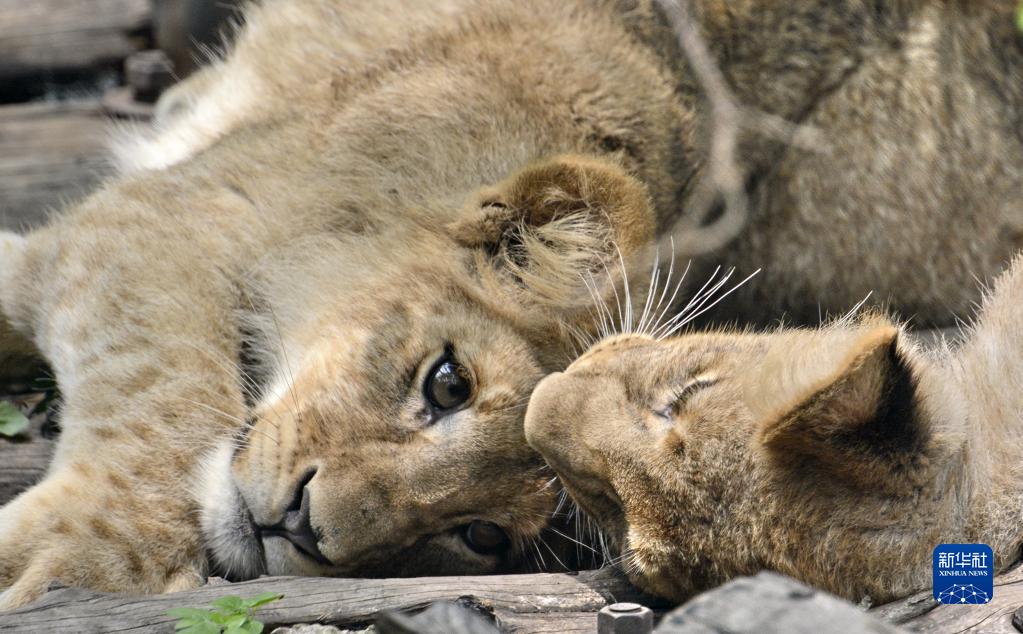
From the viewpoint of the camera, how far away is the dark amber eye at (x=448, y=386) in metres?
3.17

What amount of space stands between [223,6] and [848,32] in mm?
2721

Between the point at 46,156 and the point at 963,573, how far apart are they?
419cm

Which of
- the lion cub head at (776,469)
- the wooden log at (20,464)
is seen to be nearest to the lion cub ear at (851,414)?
the lion cub head at (776,469)

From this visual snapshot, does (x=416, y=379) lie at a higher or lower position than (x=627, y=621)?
lower

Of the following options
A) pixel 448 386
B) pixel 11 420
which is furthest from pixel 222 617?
pixel 11 420

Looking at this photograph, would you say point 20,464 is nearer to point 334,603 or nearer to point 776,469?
point 334,603

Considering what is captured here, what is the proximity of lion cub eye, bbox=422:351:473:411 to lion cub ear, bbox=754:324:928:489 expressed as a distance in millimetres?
879

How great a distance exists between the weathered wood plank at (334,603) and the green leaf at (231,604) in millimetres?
47

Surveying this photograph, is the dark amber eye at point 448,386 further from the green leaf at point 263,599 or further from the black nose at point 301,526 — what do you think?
the green leaf at point 263,599

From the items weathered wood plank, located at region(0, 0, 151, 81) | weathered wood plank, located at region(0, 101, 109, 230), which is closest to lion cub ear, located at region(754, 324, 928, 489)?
weathered wood plank, located at region(0, 101, 109, 230)

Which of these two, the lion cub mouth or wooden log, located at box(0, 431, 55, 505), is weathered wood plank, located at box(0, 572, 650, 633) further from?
wooden log, located at box(0, 431, 55, 505)

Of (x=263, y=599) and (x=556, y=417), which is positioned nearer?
(x=263, y=599)

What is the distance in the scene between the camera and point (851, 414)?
2.44 metres

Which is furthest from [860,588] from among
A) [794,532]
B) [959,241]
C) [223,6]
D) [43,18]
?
[43,18]
